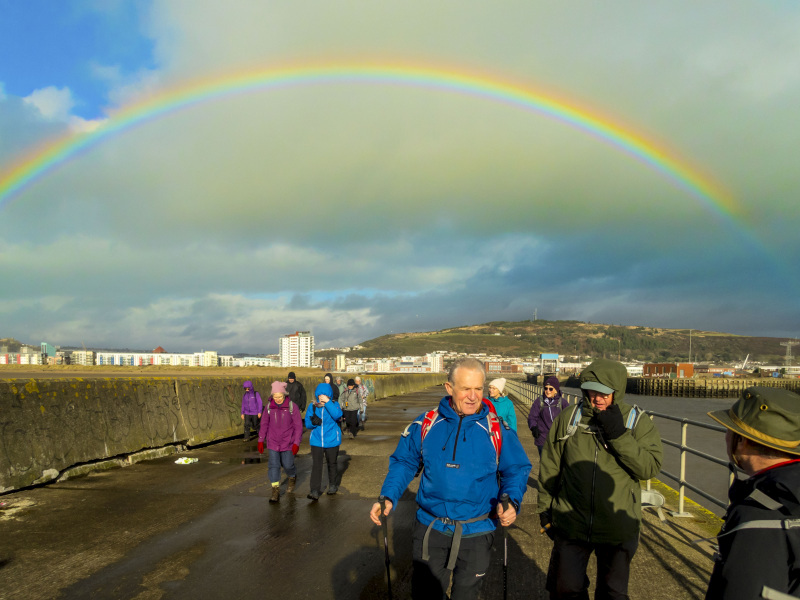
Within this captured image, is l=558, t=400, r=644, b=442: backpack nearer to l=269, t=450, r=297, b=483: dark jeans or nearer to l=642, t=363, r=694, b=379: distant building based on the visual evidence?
l=269, t=450, r=297, b=483: dark jeans

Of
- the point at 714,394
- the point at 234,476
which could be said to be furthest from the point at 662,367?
the point at 234,476

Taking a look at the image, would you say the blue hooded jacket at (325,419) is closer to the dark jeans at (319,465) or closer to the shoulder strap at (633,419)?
the dark jeans at (319,465)

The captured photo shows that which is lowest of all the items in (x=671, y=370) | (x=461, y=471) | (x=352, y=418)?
(x=671, y=370)

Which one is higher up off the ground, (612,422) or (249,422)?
(612,422)

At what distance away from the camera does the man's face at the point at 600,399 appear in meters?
3.24

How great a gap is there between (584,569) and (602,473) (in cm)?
58

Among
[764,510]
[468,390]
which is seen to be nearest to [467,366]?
[468,390]

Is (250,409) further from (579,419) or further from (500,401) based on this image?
(579,419)

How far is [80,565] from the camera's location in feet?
16.2

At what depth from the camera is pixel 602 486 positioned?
320 centimetres

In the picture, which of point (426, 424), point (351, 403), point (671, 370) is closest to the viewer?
point (426, 424)

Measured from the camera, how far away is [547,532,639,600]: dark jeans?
10.5 feet

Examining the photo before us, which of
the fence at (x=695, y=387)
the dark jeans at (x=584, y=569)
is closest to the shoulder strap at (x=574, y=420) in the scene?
the dark jeans at (x=584, y=569)

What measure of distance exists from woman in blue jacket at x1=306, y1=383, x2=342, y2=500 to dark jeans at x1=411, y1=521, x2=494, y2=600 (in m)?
4.82
